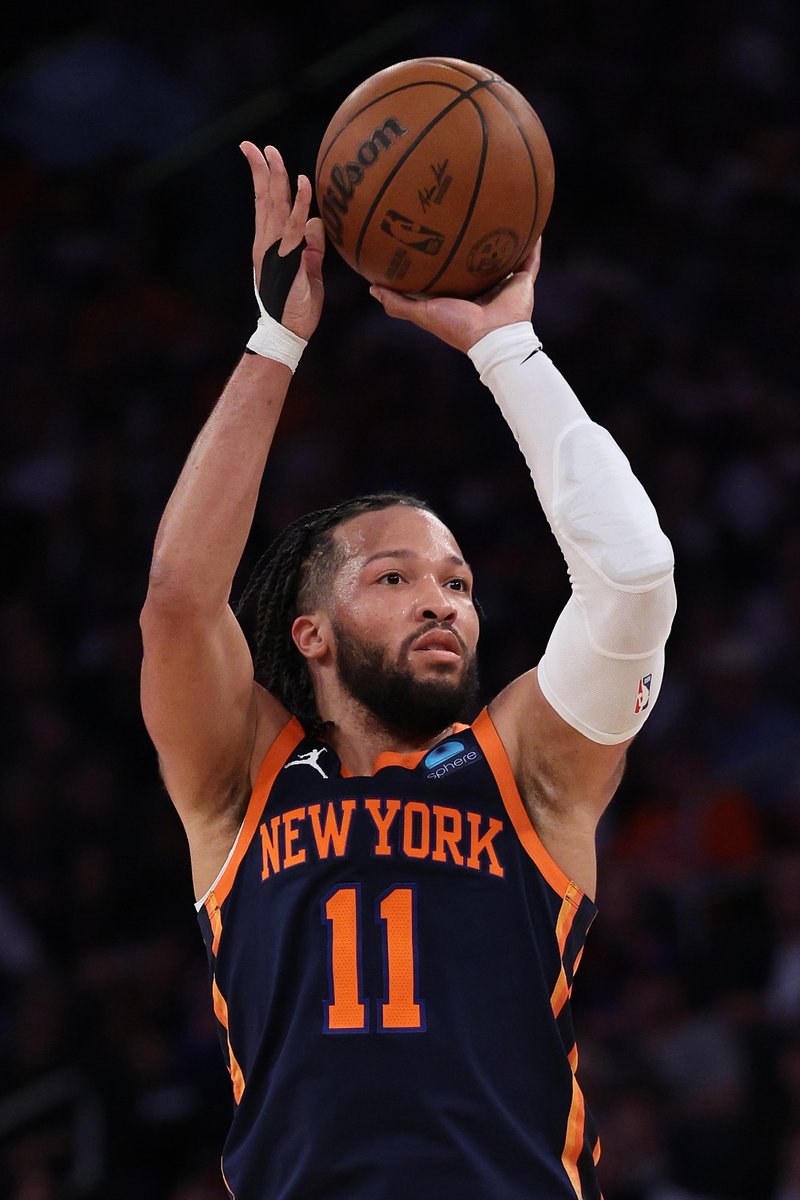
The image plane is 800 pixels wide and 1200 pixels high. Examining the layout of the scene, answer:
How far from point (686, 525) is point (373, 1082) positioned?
470 cm

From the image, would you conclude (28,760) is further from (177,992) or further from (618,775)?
(618,775)

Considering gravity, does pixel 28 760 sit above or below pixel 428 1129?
above

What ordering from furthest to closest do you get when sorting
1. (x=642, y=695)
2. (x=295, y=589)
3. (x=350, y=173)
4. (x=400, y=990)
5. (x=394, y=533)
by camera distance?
(x=295, y=589)
(x=394, y=533)
(x=350, y=173)
(x=642, y=695)
(x=400, y=990)

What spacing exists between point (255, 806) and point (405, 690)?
0.34 metres

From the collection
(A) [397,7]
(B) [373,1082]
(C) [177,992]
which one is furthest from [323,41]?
(B) [373,1082]

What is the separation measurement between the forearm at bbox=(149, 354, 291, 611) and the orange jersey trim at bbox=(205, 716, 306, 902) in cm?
33

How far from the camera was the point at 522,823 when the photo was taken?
2.77 meters

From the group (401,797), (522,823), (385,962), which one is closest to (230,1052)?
(385,962)

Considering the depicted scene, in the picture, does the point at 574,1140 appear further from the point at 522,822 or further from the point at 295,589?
the point at 295,589

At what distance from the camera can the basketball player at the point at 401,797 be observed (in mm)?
2537

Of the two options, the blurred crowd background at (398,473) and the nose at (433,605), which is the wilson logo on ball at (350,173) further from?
the blurred crowd background at (398,473)

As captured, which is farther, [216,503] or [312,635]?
[312,635]

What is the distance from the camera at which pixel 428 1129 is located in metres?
2.49

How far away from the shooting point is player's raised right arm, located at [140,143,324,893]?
2746 millimetres
